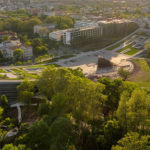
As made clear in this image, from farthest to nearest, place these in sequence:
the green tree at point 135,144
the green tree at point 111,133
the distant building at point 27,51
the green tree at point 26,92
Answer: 1. the distant building at point 27,51
2. the green tree at point 26,92
3. the green tree at point 111,133
4. the green tree at point 135,144

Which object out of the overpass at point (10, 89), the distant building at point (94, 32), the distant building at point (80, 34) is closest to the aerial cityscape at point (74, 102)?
the overpass at point (10, 89)

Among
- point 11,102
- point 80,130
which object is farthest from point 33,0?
point 80,130

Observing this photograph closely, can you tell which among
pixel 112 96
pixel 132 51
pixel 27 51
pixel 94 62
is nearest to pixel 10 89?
pixel 112 96

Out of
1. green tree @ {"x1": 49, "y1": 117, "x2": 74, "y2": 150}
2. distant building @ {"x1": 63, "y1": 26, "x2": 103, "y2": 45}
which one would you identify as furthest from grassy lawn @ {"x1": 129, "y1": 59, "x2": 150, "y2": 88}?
green tree @ {"x1": 49, "y1": 117, "x2": 74, "y2": 150}

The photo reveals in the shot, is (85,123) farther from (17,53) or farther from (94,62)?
(17,53)

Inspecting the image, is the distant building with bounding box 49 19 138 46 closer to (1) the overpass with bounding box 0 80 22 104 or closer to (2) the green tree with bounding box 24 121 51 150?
(1) the overpass with bounding box 0 80 22 104

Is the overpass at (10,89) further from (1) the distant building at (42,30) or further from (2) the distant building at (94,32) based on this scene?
(1) the distant building at (42,30)
